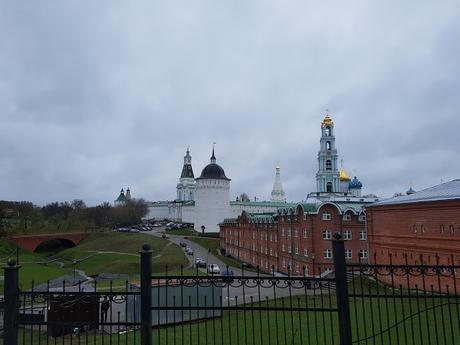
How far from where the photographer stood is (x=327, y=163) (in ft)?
202

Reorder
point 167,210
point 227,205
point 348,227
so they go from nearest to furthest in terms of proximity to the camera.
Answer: point 348,227
point 227,205
point 167,210

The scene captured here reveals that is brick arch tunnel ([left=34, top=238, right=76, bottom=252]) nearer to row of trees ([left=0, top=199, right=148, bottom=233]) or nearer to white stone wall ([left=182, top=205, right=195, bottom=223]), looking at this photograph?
Result: row of trees ([left=0, top=199, right=148, bottom=233])

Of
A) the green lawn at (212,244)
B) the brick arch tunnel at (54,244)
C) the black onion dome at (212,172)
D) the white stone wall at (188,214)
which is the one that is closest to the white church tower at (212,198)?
the black onion dome at (212,172)

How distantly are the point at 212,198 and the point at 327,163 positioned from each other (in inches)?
1143

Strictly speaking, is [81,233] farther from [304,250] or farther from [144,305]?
[144,305]

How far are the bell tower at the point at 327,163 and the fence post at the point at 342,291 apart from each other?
55894 mm

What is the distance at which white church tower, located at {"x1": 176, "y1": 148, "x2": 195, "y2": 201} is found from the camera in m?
118

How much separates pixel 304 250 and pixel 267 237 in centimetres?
949

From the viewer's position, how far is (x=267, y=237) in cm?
4341

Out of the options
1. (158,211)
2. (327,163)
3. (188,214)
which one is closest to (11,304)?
(327,163)

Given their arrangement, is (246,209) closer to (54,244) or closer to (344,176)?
(344,176)

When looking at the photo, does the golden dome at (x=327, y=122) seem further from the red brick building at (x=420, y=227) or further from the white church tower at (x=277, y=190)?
the white church tower at (x=277, y=190)

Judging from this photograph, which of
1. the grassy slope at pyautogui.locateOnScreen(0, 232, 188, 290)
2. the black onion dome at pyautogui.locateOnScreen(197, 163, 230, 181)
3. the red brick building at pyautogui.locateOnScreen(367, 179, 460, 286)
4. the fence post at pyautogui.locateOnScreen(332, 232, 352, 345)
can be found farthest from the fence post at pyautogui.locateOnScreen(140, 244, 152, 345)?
the black onion dome at pyautogui.locateOnScreen(197, 163, 230, 181)

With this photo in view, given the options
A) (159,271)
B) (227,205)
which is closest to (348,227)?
(159,271)
